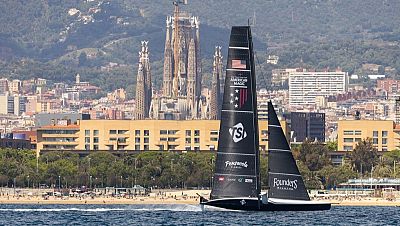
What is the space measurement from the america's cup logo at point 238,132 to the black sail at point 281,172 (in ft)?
11.2

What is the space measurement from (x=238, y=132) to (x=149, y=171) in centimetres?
7611

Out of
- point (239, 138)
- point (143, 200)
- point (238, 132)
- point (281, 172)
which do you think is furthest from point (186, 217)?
point (143, 200)

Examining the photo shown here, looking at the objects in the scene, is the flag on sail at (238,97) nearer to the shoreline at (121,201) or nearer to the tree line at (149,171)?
the shoreline at (121,201)

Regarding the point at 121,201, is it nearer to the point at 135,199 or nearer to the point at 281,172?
the point at 135,199

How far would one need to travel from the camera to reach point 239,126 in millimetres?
92562

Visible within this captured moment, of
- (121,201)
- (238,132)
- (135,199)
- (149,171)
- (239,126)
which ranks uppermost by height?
(239,126)

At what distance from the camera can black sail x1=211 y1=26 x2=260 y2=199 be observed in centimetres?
9262

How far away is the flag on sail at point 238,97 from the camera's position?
92.7 m

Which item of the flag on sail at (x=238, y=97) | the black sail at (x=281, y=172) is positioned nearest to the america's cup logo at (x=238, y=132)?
the flag on sail at (x=238, y=97)

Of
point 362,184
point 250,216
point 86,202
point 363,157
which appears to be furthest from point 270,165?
point 363,157

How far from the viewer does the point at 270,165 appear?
9662 cm

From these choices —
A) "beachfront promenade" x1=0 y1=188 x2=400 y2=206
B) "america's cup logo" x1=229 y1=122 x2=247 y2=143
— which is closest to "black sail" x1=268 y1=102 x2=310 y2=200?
"america's cup logo" x1=229 y1=122 x2=247 y2=143

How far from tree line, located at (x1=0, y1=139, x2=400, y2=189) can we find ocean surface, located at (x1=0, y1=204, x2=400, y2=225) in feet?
135

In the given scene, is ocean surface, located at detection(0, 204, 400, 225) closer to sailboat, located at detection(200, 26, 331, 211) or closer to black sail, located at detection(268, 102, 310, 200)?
sailboat, located at detection(200, 26, 331, 211)
